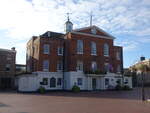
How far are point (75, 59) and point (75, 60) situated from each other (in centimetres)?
19

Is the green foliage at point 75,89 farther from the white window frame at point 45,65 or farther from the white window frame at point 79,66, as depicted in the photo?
the white window frame at point 45,65

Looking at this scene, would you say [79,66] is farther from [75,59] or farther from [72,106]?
[72,106]

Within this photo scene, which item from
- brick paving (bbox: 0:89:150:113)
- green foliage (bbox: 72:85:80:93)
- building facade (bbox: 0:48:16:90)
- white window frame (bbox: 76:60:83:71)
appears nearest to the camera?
brick paving (bbox: 0:89:150:113)

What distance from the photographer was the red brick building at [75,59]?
1364 inches

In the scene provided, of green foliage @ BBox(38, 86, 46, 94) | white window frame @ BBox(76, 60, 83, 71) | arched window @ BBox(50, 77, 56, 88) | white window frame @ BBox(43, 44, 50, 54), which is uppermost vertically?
white window frame @ BBox(43, 44, 50, 54)

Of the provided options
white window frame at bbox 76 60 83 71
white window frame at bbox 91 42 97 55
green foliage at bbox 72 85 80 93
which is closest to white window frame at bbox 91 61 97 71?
white window frame at bbox 91 42 97 55

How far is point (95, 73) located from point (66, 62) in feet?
19.1

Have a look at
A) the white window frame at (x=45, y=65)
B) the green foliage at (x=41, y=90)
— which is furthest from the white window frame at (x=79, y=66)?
the green foliage at (x=41, y=90)

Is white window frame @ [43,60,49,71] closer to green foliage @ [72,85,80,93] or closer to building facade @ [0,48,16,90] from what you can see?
green foliage @ [72,85,80,93]

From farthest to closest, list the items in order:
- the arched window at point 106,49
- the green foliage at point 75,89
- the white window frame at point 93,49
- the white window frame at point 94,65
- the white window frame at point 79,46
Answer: the arched window at point 106,49 < the white window frame at point 93,49 < the white window frame at point 94,65 < the white window frame at point 79,46 < the green foliage at point 75,89

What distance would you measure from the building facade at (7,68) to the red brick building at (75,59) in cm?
796

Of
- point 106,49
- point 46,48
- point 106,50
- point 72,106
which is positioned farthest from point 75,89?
point 72,106

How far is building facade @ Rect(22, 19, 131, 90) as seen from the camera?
3459 centimetres

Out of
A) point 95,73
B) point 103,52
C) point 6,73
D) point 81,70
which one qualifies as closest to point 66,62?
point 81,70
